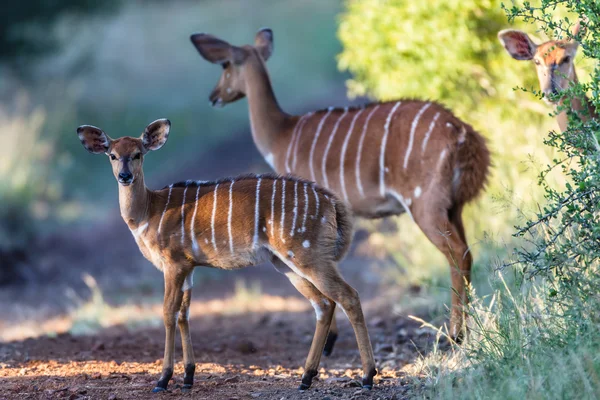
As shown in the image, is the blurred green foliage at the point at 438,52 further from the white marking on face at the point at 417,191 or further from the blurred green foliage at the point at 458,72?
the white marking on face at the point at 417,191

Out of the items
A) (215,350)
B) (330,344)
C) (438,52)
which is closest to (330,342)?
(330,344)

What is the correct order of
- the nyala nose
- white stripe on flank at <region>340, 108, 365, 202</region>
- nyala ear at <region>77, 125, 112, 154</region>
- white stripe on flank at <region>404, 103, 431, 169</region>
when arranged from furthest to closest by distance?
white stripe on flank at <region>340, 108, 365, 202</region>, white stripe on flank at <region>404, 103, 431, 169</region>, nyala ear at <region>77, 125, 112, 154</region>, the nyala nose

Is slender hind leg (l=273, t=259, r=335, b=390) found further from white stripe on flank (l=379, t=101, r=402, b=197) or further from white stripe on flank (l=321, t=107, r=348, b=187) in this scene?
white stripe on flank (l=321, t=107, r=348, b=187)

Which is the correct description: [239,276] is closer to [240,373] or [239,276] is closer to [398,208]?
[398,208]

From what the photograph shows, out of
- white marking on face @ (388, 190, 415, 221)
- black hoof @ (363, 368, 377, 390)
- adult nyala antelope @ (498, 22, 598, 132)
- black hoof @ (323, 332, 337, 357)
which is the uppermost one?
adult nyala antelope @ (498, 22, 598, 132)

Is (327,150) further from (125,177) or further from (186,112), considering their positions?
(186,112)

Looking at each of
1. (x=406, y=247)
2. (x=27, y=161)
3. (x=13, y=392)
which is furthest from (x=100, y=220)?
(x=13, y=392)

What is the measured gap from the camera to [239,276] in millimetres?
12234

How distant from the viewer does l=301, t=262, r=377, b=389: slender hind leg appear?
5039 mm

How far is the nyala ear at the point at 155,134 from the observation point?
5.63 metres

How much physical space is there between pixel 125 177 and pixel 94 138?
0.46 meters

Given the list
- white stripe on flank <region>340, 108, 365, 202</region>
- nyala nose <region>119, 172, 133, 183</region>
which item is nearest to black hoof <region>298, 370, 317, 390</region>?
nyala nose <region>119, 172, 133, 183</region>

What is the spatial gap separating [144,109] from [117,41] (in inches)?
112

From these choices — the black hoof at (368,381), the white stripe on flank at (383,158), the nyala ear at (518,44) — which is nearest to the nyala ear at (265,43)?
the white stripe on flank at (383,158)
